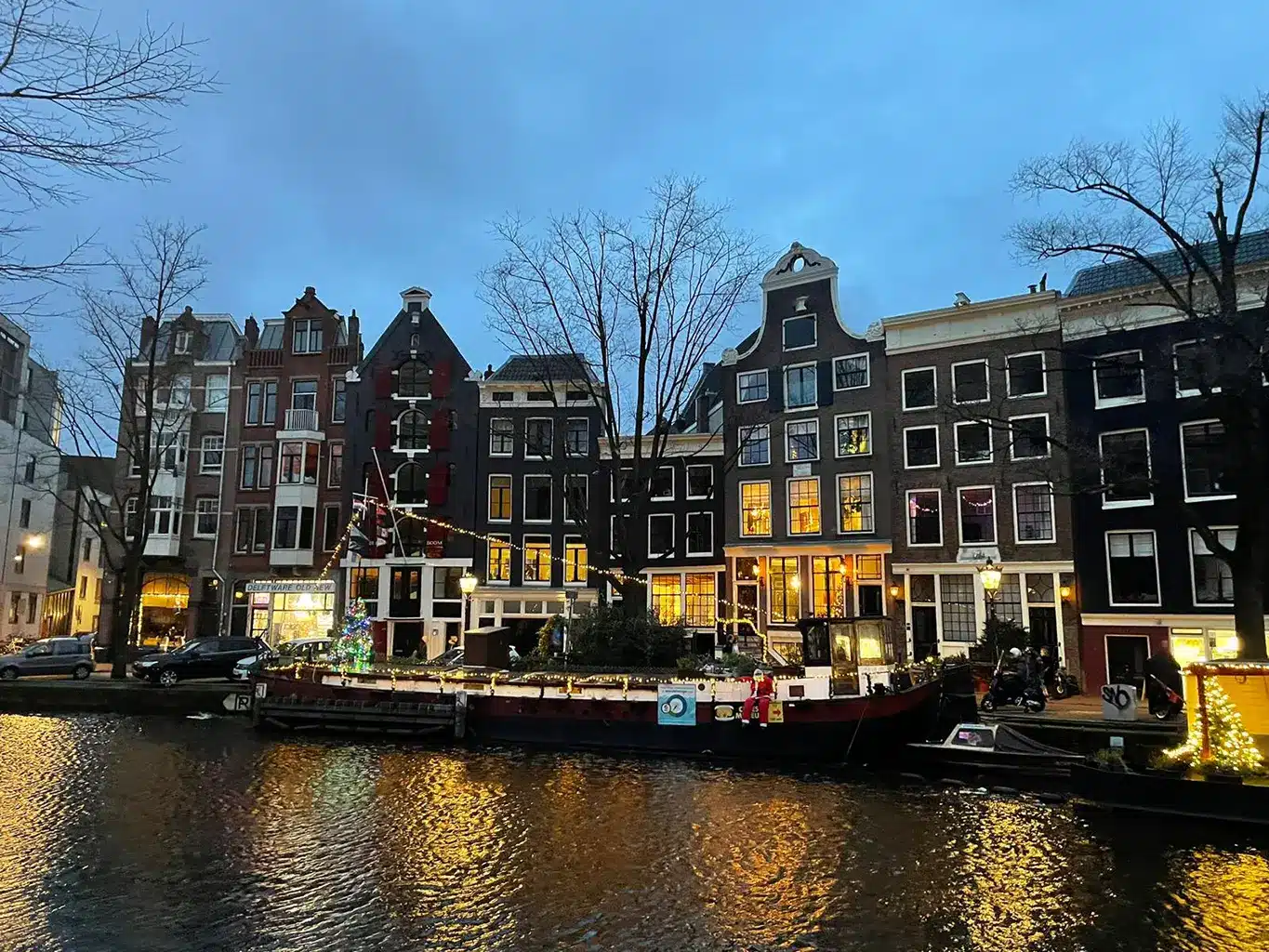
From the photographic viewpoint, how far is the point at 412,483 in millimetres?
45562

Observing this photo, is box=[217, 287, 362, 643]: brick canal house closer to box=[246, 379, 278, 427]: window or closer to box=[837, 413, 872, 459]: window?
box=[246, 379, 278, 427]: window

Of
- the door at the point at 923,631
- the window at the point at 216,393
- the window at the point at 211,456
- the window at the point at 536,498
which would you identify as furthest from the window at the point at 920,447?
the window at the point at 216,393

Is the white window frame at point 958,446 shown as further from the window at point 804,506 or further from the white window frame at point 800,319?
the white window frame at point 800,319

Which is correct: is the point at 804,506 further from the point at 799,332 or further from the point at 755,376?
the point at 799,332

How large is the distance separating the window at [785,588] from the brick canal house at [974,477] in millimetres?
4553

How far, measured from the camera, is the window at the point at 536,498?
4506cm

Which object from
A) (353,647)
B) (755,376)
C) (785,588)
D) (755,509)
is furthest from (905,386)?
(353,647)

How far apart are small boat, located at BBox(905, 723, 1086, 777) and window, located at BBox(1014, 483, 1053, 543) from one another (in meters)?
15.1

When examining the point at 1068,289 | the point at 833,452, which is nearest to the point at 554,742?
the point at 833,452

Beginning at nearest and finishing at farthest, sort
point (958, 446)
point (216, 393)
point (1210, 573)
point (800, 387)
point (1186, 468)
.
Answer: point (1210, 573) → point (1186, 468) → point (958, 446) → point (800, 387) → point (216, 393)

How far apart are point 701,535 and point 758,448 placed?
17.6ft

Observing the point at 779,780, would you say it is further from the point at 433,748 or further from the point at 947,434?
the point at 947,434

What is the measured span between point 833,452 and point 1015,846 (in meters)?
25.1

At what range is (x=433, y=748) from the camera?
2358 centimetres
